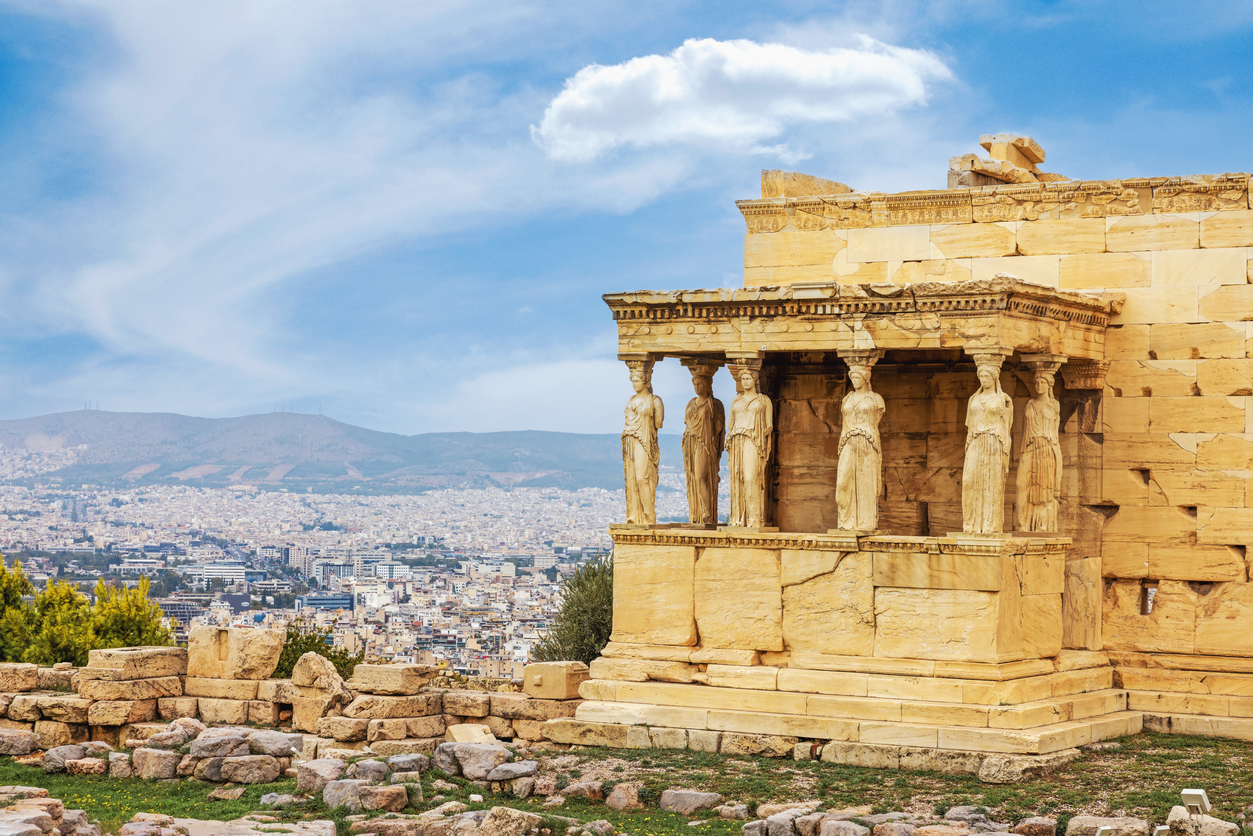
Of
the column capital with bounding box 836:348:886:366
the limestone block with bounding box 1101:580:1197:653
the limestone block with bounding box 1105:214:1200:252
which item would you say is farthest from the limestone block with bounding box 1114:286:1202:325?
the column capital with bounding box 836:348:886:366

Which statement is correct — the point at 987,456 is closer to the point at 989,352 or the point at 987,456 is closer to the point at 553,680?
the point at 989,352

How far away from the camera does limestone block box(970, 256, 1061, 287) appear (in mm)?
17375

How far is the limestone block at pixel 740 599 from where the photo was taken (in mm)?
16312

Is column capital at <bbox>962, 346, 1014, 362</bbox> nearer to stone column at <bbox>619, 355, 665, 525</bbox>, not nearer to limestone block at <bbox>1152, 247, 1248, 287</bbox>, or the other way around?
limestone block at <bbox>1152, 247, 1248, 287</bbox>

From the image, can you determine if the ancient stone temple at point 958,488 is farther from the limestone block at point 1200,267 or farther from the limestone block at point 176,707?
the limestone block at point 176,707

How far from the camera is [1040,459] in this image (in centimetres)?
1647

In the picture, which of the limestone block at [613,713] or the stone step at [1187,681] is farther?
the stone step at [1187,681]

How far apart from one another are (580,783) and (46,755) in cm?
525

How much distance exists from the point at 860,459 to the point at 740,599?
5.99 feet

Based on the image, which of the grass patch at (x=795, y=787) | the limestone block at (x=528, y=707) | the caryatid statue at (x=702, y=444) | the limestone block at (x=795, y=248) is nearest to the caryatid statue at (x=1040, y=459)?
the grass patch at (x=795, y=787)

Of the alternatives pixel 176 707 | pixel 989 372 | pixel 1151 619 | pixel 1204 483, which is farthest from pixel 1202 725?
pixel 176 707

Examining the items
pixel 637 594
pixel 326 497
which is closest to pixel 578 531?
pixel 326 497

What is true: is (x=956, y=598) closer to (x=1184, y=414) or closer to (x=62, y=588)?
(x=1184, y=414)

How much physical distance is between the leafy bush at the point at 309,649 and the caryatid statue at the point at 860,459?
27.5 ft
